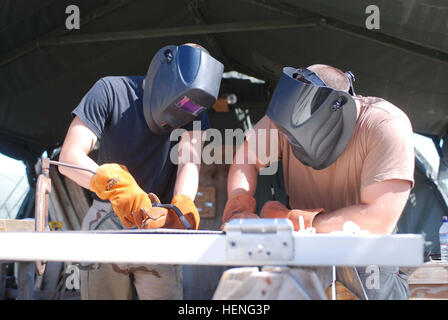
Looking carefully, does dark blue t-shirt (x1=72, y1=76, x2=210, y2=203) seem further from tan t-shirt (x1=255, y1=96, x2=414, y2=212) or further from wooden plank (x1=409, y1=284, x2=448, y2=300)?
wooden plank (x1=409, y1=284, x2=448, y2=300)

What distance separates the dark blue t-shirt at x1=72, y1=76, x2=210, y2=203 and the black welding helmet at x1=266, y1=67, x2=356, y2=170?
743mm

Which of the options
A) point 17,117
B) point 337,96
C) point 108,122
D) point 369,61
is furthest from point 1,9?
point 337,96

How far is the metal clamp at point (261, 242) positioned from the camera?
862 millimetres

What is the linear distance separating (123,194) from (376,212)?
78 centimetres

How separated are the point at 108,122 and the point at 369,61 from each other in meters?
2.61

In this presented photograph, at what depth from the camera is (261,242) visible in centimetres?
87

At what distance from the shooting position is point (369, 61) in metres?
3.96

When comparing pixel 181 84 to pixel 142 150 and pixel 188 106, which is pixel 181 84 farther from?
pixel 142 150

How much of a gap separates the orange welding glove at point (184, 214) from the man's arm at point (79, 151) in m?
0.33

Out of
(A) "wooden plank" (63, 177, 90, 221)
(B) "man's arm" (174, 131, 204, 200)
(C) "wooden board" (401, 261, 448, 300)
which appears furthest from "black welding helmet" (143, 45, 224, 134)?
(A) "wooden plank" (63, 177, 90, 221)

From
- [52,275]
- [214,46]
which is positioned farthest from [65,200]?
[214,46]

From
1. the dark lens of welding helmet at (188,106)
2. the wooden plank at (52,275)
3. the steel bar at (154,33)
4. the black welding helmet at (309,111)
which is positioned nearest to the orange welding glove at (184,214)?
the dark lens of welding helmet at (188,106)

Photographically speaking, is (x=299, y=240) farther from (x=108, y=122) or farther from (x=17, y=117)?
(x=17, y=117)

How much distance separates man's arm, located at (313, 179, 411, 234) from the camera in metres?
1.40
